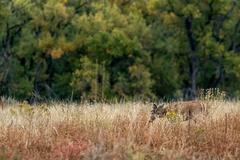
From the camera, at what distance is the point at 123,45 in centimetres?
3647

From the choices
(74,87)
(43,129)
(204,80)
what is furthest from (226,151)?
(204,80)

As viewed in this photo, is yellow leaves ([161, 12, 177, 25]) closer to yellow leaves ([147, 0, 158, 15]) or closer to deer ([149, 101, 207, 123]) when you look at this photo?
yellow leaves ([147, 0, 158, 15])

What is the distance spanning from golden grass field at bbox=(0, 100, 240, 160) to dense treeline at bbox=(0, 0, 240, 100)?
2590 cm

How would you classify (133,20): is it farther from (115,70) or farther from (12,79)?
(12,79)

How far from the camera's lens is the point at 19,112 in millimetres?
8766

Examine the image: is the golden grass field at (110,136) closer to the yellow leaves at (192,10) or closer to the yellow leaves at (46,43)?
the yellow leaves at (46,43)

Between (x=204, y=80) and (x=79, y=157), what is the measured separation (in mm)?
33355

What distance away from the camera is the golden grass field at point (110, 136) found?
7.00 m

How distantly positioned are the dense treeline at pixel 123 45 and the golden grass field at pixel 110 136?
2590 centimetres

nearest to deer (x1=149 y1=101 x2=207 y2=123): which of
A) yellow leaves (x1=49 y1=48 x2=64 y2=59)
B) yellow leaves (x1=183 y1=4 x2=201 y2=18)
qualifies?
yellow leaves (x1=49 y1=48 x2=64 y2=59)

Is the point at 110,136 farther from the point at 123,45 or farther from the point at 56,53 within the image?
the point at 123,45

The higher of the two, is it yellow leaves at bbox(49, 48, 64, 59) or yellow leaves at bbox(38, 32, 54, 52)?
yellow leaves at bbox(38, 32, 54, 52)

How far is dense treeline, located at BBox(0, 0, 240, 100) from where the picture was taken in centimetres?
3600

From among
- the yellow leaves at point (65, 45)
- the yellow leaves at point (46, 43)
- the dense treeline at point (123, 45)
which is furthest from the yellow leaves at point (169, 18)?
the yellow leaves at point (46, 43)
